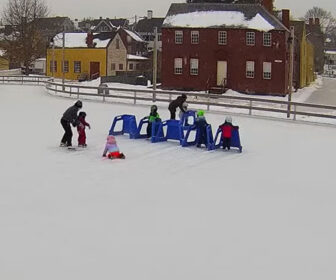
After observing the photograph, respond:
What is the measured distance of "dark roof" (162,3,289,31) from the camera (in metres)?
47.2

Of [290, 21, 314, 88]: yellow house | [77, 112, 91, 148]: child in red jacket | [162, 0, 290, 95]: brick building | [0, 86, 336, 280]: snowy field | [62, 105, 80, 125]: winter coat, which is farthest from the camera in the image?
[290, 21, 314, 88]: yellow house

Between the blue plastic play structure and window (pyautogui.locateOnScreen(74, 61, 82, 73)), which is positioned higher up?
window (pyautogui.locateOnScreen(74, 61, 82, 73))

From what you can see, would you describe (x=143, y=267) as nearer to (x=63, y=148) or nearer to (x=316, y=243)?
(x=316, y=243)

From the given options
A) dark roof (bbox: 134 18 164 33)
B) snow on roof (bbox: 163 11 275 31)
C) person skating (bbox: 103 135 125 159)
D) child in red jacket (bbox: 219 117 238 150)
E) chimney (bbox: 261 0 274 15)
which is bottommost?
person skating (bbox: 103 135 125 159)

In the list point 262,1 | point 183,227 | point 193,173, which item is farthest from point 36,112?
point 262,1

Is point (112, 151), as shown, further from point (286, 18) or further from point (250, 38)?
point (286, 18)

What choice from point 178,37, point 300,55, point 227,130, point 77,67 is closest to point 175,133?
point 227,130

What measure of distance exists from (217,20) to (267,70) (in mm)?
6121

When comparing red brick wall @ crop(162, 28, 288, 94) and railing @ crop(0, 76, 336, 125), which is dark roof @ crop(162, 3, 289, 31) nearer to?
red brick wall @ crop(162, 28, 288, 94)

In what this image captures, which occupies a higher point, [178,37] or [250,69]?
[178,37]

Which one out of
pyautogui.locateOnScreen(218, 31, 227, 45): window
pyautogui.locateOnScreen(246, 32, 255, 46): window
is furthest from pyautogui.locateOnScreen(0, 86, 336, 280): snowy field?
pyautogui.locateOnScreen(218, 31, 227, 45): window

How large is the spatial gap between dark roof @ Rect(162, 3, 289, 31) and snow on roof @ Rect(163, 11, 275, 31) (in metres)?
0.32

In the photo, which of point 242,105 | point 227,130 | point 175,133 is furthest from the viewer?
point 242,105

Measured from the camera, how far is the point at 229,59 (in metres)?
47.8
